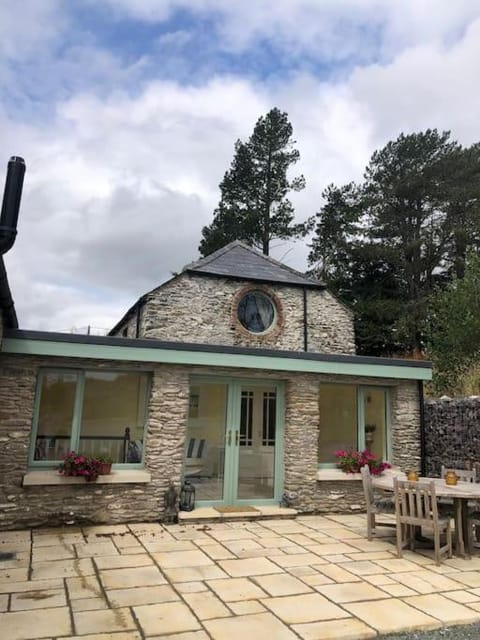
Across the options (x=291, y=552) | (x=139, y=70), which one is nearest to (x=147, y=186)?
(x=139, y=70)

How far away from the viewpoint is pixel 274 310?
15.5 meters

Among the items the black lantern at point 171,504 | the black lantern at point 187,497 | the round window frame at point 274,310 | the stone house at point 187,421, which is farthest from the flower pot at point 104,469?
the round window frame at point 274,310

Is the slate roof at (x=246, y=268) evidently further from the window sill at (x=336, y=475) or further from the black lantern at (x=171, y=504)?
the black lantern at (x=171, y=504)

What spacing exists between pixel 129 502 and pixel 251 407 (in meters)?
2.37

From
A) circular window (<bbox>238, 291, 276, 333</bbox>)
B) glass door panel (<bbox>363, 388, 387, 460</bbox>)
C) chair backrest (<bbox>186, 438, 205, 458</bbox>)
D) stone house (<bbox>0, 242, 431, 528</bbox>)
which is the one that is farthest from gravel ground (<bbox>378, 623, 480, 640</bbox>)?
circular window (<bbox>238, 291, 276, 333</bbox>)

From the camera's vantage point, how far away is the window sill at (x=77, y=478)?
6062mm

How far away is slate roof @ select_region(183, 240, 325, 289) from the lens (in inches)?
587

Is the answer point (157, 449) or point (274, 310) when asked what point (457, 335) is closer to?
point (274, 310)

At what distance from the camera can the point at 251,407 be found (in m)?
7.56

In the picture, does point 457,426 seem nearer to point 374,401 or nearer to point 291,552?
point 374,401

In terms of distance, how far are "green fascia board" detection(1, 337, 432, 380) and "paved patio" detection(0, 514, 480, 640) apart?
2.34 meters

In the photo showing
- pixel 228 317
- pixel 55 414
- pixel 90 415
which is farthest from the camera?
pixel 228 317

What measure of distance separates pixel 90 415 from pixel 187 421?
146cm

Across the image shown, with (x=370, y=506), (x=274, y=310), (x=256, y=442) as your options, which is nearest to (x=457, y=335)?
(x=274, y=310)
